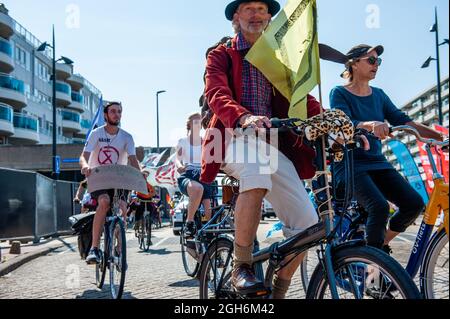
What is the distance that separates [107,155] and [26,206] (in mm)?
6283

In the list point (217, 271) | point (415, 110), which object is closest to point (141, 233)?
point (217, 271)

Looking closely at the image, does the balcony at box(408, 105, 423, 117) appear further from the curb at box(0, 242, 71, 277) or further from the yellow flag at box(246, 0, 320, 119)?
the yellow flag at box(246, 0, 320, 119)

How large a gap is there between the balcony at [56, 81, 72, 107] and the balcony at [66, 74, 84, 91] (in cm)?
266

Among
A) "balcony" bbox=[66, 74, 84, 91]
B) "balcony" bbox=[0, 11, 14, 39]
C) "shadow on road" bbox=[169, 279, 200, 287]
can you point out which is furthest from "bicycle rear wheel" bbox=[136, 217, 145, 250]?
"balcony" bbox=[66, 74, 84, 91]

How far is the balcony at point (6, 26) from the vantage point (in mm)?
48688

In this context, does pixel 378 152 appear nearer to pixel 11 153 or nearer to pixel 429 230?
pixel 429 230

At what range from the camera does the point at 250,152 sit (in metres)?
3.05

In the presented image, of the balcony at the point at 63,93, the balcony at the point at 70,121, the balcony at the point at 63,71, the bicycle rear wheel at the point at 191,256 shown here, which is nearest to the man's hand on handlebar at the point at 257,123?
the bicycle rear wheel at the point at 191,256

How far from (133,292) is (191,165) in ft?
5.60

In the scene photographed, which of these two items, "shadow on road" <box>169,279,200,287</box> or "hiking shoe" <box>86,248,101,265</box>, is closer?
"hiking shoe" <box>86,248,101,265</box>

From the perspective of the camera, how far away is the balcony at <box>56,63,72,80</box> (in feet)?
229

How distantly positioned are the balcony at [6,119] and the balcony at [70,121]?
21833mm

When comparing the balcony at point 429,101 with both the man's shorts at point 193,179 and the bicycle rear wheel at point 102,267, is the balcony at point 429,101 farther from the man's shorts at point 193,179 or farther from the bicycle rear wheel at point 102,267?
the bicycle rear wheel at point 102,267
